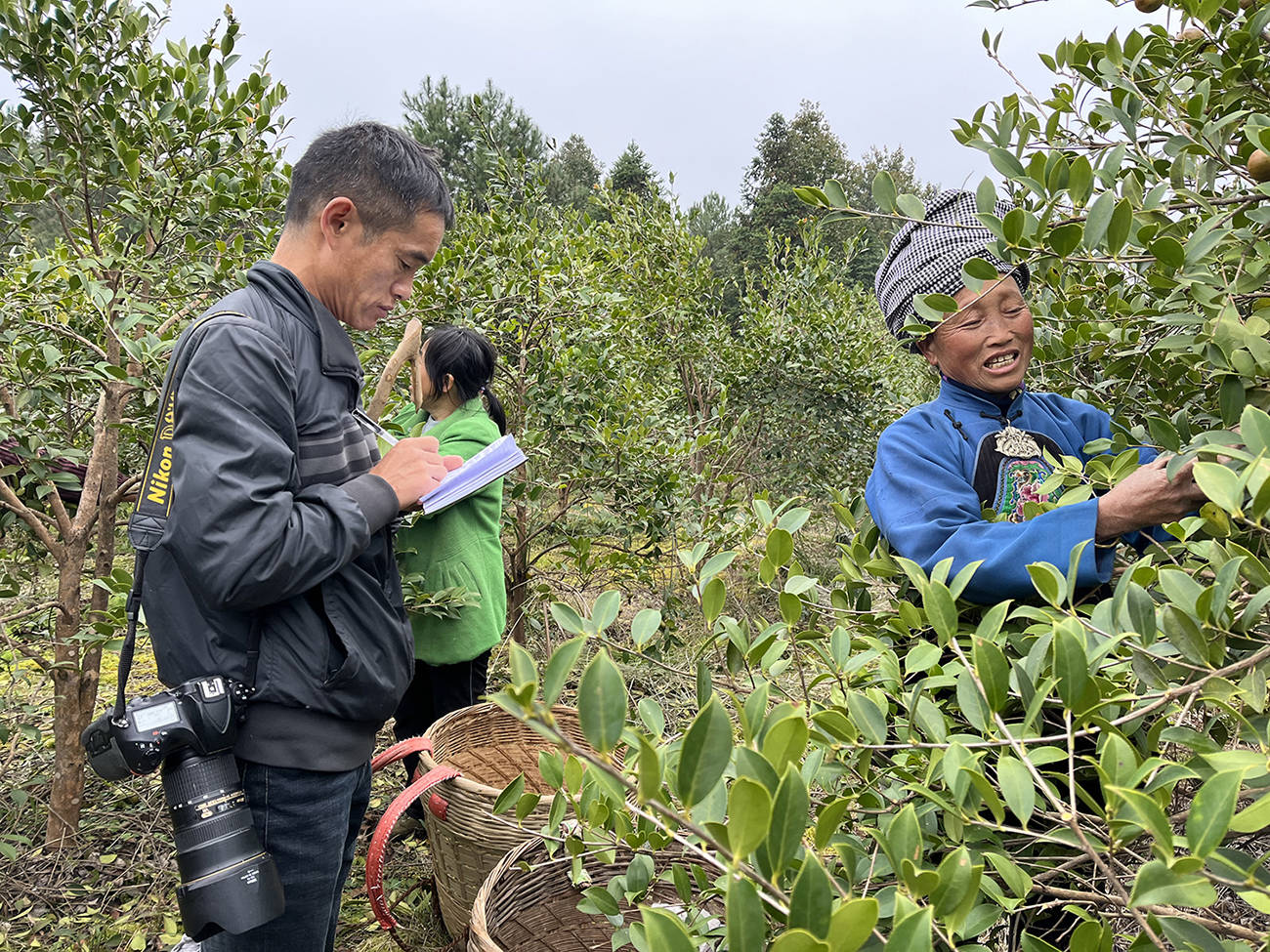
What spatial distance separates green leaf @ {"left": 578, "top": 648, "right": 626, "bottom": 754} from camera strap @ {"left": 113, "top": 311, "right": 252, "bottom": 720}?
1048 mm

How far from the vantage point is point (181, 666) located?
133 cm

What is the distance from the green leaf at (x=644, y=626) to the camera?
33.8 inches

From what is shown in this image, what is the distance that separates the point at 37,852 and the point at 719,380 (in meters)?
5.69

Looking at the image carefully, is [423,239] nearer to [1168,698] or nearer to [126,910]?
[1168,698]

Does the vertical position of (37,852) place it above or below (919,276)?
below

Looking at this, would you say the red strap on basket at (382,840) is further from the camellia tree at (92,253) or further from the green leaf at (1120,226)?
the green leaf at (1120,226)

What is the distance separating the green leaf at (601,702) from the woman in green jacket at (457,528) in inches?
88.7

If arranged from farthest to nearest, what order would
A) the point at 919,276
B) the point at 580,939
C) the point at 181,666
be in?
1. the point at 580,939
2. the point at 919,276
3. the point at 181,666

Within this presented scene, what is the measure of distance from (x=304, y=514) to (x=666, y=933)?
1.04m

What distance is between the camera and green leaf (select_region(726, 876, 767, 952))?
1.45 feet

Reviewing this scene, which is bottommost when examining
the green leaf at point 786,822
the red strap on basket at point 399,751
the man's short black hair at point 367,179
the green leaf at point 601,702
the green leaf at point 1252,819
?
the red strap on basket at point 399,751

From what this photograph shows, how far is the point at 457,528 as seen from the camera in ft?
9.18

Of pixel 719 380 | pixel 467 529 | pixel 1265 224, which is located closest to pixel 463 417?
pixel 467 529

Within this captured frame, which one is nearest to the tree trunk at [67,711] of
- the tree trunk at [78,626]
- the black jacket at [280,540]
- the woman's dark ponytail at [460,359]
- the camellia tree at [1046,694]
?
the tree trunk at [78,626]
